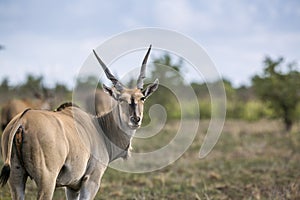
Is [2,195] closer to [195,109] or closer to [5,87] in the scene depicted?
[195,109]

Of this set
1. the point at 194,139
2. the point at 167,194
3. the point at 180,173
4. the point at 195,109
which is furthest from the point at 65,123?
the point at 195,109

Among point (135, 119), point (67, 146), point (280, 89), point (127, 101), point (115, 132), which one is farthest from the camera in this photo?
point (280, 89)

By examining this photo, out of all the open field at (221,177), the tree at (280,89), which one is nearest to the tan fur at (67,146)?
the open field at (221,177)

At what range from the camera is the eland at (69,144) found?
14.8 ft

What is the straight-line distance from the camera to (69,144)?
16.3ft

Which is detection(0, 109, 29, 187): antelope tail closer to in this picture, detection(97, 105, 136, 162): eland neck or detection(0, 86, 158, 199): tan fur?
detection(0, 86, 158, 199): tan fur

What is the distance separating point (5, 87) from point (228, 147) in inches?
657

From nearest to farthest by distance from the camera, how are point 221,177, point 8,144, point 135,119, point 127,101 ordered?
point 8,144, point 135,119, point 127,101, point 221,177

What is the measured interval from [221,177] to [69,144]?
5.55 metres

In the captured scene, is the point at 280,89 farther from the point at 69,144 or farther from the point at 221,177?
the point at 69,144

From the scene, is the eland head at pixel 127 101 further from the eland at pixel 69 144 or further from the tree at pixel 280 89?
the tree at pixel 280 89

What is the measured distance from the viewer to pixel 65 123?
5238mm

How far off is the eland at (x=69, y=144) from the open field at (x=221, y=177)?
1782 mm

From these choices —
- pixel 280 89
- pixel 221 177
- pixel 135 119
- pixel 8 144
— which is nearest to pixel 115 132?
pixel 135 119
